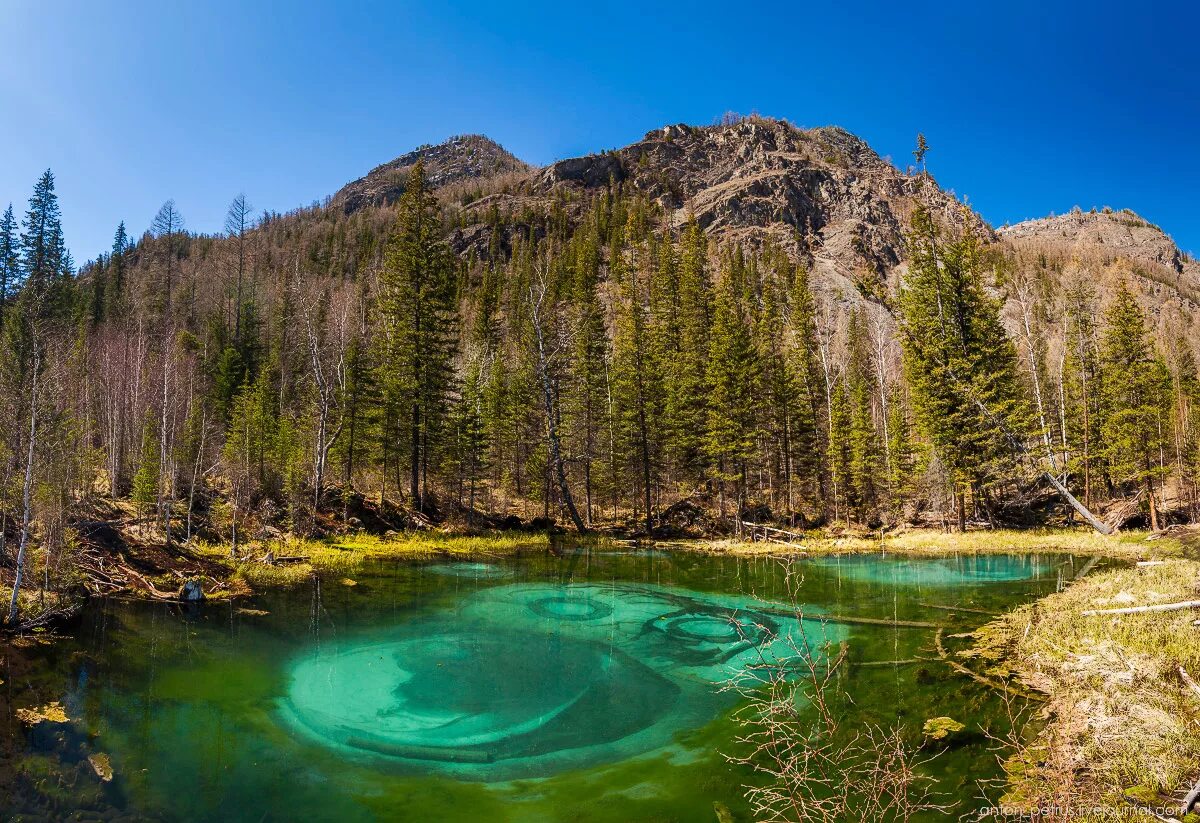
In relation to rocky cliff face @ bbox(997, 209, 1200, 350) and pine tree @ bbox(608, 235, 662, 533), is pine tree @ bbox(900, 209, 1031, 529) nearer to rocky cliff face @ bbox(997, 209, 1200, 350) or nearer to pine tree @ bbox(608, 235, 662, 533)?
pine tree @ bbox(608, 235, 662, 533)

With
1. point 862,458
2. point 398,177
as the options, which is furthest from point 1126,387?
point 398,177

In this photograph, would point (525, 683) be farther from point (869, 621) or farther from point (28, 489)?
point (28, 489)

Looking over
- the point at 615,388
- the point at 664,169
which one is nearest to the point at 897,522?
the point at 615,388

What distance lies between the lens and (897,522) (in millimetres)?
36344

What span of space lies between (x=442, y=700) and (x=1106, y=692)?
9.27 meters

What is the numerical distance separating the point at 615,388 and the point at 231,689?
107 ft

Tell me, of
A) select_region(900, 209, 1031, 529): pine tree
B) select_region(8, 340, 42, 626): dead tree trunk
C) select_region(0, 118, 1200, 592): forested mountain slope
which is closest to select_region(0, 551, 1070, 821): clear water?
select_region(8, 340, 42, 626): dead tree trunk

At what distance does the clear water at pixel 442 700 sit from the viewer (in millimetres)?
6633

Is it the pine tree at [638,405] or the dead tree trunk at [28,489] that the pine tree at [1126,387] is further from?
the dead tree trunk at [28,489]

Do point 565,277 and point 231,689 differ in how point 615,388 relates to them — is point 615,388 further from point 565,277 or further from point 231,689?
point 565,277

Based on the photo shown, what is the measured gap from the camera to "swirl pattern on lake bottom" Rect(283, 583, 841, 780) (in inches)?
315

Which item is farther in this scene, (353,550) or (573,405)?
(573,405)

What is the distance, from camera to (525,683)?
10.4m

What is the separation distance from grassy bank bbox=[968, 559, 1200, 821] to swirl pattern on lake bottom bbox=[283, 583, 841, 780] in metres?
2.57
